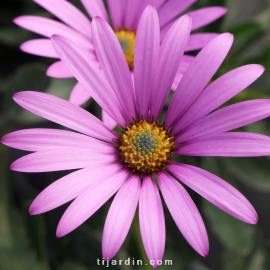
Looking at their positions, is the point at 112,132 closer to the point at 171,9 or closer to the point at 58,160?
the point at 58,160

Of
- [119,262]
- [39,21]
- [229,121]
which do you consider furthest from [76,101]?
[119,262]

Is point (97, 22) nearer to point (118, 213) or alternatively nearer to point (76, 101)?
point (76, 101)

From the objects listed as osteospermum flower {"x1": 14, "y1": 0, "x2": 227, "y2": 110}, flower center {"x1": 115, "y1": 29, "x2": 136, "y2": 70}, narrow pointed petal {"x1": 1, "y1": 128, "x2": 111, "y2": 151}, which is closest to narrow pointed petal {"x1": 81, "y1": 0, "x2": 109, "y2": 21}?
osteospermum flower {"x1": 14, "y1": 0, "x2": 227, "y2": 110}

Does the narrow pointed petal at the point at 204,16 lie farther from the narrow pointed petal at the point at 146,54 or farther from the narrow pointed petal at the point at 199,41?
the narrow pointed petal at the point at 146,54

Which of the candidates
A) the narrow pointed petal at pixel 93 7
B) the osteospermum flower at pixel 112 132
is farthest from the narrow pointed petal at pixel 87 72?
the narrow pointed petal at pixel 93 7

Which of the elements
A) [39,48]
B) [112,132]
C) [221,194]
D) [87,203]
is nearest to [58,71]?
[39,48]

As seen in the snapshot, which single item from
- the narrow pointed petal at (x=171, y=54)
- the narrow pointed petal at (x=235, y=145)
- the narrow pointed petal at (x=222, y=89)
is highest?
the narrow pointed petal at (x=171, y=54)
